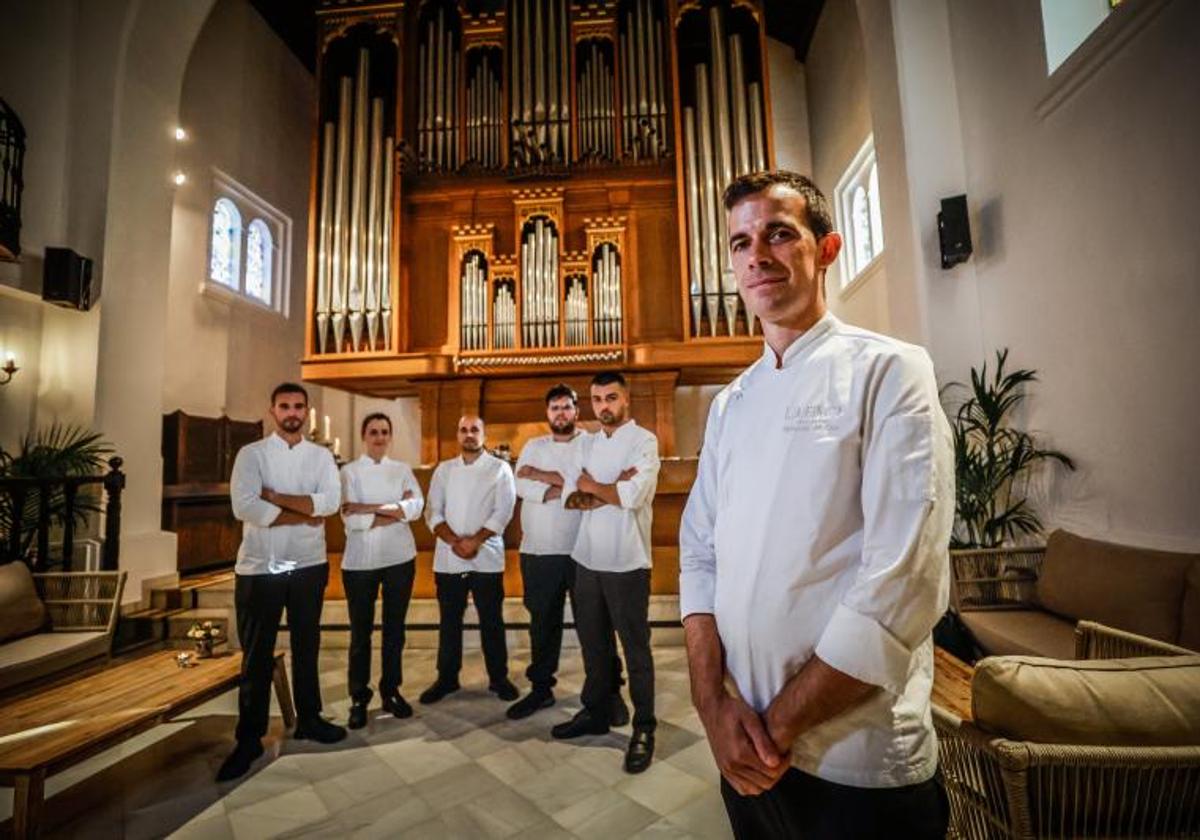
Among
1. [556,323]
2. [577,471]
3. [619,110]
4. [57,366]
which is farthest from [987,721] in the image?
[619,110]

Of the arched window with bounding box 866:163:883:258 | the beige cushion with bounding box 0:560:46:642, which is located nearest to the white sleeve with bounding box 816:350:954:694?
the beige cushion with bounding box 0:560:46:642

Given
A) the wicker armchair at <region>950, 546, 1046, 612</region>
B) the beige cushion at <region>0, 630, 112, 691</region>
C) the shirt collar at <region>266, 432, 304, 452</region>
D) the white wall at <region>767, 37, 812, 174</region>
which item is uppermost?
the white wall at <region>767, 37, 812, 174</region>

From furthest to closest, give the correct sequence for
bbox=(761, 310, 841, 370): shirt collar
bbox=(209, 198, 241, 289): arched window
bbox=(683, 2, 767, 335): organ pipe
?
bbox=(209, 198, 241, 289): arched window
bbox=(683, 2, 767, 335): organ pipe
bbox=(761, 310, 841, 370): shirt collar

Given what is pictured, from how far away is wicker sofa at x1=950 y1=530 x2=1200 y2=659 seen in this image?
2.23m

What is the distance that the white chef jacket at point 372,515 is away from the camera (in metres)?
3.05

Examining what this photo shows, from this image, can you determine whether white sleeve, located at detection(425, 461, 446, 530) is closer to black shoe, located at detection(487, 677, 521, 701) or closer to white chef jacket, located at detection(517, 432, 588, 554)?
white chef jacket, located at detection(517, 432, 588, 554)

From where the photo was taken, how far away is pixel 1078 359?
302 centimetres

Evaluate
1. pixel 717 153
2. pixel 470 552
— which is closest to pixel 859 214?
pixel 717 153

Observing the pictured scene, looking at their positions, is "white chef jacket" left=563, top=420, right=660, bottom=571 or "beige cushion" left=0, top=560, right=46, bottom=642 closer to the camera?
"white chef jacket" left=563, top=420, right=660, bottom=571

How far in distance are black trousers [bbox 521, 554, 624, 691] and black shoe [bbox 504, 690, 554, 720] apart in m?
0.03

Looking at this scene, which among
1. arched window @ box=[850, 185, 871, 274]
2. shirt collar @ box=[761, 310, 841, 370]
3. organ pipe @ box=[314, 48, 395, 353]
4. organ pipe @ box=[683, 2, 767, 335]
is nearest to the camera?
shirt collar @ box=[761, 310, 841, 370]

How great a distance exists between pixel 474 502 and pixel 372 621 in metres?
0.81

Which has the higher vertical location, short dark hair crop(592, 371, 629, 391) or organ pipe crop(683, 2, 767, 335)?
organ pipe crop(683, 2, 767, 335)

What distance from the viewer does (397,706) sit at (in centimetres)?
293
